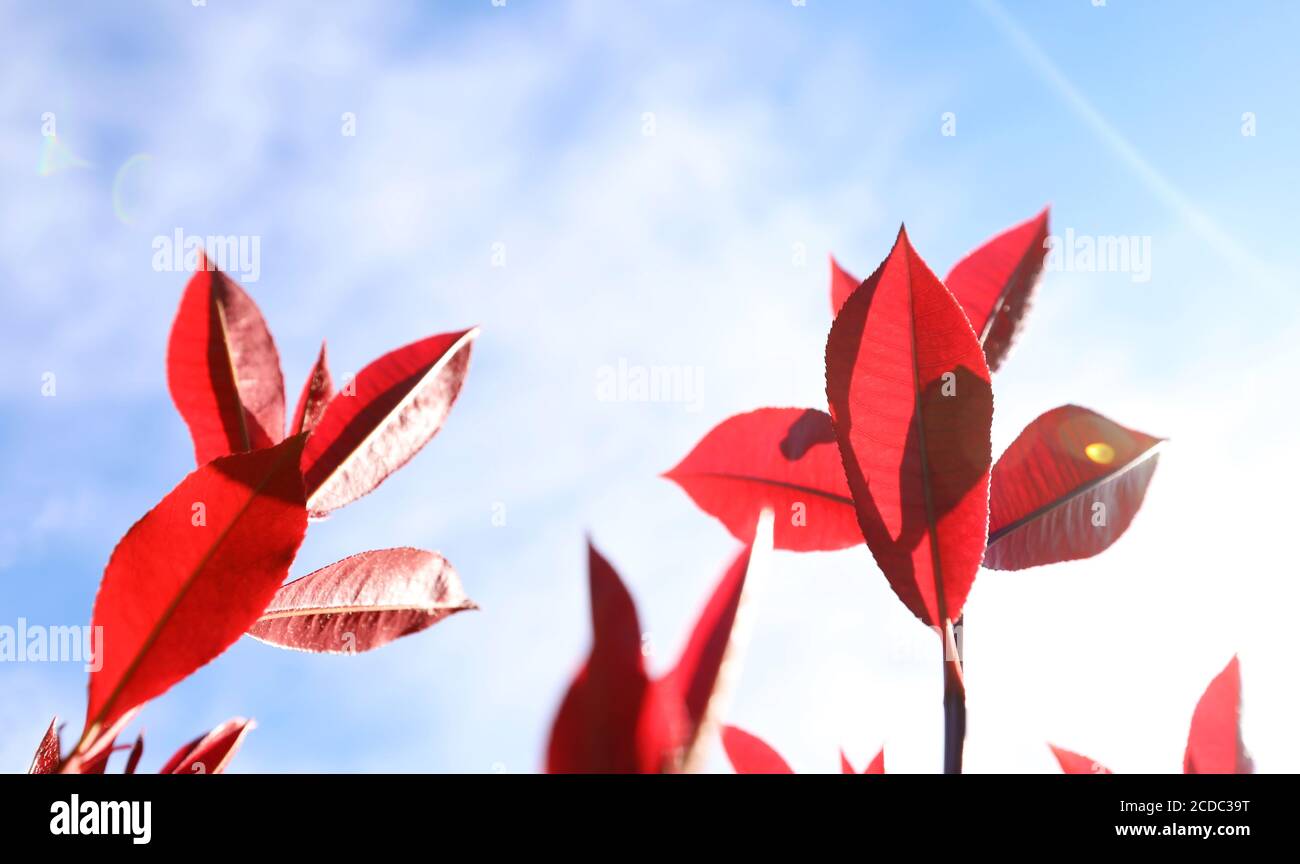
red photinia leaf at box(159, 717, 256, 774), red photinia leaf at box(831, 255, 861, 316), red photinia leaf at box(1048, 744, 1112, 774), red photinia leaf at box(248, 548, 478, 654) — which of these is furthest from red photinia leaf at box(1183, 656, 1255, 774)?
red photinia leaf at box(159, 717, 256, 774)

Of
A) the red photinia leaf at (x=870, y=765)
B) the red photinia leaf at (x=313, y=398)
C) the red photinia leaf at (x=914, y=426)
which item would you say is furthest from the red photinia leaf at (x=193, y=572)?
the red photinia leaf at (x=870, y=765)

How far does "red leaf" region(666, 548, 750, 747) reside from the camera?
547 millimetres

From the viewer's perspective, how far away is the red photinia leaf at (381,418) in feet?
3.28

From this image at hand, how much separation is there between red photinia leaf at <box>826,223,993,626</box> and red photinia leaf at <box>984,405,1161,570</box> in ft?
0.83

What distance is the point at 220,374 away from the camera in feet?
3.46

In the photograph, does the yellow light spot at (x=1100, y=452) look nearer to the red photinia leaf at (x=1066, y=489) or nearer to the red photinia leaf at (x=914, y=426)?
the red photinia leaf at (x=1066, y=489)

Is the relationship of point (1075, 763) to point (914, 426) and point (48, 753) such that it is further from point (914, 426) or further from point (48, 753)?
point (48, 753)

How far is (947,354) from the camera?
29.4 inches

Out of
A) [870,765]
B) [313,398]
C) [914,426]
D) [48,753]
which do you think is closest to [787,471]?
[914,426]

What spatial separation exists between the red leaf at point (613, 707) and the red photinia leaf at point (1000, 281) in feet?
Result: 2.47

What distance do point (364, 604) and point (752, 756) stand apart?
1.54 ft

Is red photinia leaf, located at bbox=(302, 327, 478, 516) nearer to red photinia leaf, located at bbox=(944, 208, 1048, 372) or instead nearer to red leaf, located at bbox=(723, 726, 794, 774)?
red leaf, located at bbox=(723, 726, 794, 774)
